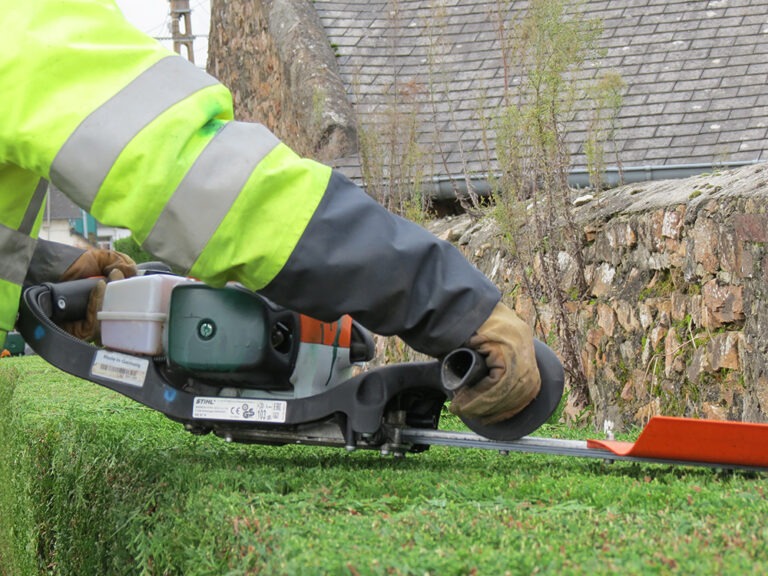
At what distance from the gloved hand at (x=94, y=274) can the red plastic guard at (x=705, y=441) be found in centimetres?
162

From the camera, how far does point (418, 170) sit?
769 cm

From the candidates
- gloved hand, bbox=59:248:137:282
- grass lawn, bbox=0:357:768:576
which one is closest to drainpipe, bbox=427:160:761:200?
gloved hand, bbox=59:248:137:282

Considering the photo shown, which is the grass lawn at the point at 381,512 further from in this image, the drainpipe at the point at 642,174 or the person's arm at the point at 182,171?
the drainpipe at the point at 642,174

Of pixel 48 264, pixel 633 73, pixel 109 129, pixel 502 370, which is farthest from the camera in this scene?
pixel 633 73

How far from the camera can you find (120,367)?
10.4 feet

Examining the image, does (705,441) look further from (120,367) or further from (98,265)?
(98,265)

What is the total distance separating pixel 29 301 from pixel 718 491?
1.96 metres

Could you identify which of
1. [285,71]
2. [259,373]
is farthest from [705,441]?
[285,71]

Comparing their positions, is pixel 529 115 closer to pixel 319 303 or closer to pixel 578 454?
pixel 578 454

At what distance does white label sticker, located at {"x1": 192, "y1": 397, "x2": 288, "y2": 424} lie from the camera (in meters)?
3.10

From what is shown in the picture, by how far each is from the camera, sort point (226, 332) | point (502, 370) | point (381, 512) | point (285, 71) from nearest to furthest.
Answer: point (381, 512) → point (502, 370) → point (226, 332) → point (285, 71)

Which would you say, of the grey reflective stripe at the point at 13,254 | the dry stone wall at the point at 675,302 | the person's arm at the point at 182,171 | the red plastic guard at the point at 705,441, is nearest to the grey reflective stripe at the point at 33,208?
the grey reflective stripe at the point at 13,254

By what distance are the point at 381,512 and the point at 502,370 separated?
18.7 inches

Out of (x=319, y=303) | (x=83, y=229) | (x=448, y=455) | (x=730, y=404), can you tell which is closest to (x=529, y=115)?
(x=730, y=404)
